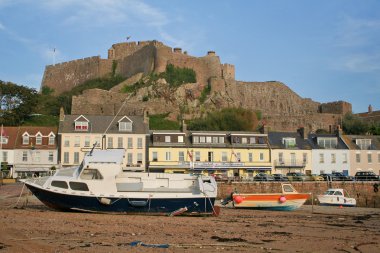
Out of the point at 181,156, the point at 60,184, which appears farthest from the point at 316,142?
the point at 60,184

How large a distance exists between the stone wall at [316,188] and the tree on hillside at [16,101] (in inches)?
1513

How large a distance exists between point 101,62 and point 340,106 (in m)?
45.3

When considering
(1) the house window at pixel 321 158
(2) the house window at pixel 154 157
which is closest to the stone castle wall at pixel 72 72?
(2) the house window at pixel 154 157

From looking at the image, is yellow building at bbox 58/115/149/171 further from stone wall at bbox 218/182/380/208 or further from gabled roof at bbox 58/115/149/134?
stone wall at bbox 218/182/380/208

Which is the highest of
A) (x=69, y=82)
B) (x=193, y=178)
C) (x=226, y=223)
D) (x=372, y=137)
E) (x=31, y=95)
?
(x=69, y=82)

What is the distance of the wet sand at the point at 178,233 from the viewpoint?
51.5 feet

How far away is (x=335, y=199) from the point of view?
132 feet

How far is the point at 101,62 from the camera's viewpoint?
332 feet

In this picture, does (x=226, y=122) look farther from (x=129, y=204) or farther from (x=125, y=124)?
(x=129, y=204)

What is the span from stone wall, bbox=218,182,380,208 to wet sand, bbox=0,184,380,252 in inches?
685

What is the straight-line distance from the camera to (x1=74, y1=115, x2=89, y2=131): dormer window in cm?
5634

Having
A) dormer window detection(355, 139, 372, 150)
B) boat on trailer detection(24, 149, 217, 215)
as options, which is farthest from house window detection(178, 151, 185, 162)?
boat on trailer detection(24, 149, 217, 215)

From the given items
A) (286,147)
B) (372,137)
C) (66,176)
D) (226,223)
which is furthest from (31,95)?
(226,223)

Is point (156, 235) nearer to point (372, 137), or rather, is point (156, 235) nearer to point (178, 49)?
point (372, 137)
